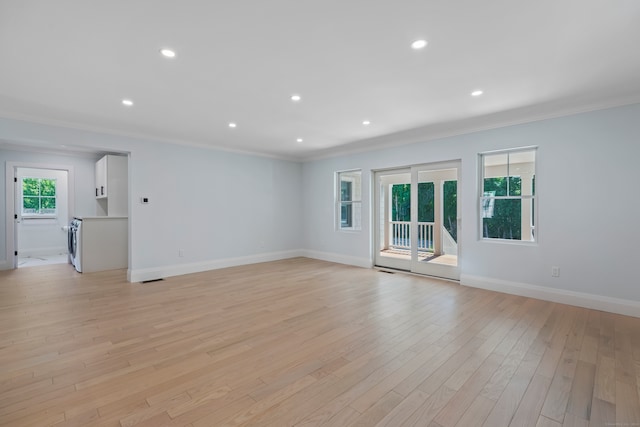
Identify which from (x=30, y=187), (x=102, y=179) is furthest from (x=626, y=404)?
(x=30, y=187)

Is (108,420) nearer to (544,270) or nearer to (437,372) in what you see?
(437,372)

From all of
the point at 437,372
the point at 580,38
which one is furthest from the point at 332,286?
the point at 580,38

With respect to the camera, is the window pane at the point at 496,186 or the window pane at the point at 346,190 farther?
the window pane at the point at 346,190

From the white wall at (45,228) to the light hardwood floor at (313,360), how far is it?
4.65 metres

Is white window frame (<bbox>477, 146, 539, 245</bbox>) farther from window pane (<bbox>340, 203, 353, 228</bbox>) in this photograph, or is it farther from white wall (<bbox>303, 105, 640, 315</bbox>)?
window pane (<bbox>340, 203, 353, 228</bbox>)

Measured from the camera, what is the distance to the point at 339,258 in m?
6.79

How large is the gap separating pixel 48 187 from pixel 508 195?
11226 millimetres

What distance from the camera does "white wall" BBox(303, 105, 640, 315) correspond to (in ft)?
11.4

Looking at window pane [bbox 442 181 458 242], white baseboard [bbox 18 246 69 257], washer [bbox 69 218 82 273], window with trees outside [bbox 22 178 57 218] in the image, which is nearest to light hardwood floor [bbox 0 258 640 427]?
window pane [bbox 442 181 458 242]

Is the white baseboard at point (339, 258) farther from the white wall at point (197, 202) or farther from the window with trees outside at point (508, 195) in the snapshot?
the window with trees outside at point (508, 195)

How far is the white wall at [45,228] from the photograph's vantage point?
7590 mm

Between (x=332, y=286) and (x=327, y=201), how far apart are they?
2770 mm

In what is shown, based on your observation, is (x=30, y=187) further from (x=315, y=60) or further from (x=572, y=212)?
(x=572, y=212)

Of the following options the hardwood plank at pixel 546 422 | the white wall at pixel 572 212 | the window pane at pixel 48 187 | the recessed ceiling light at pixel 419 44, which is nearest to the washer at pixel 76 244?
the window pane at pixel 48 187
